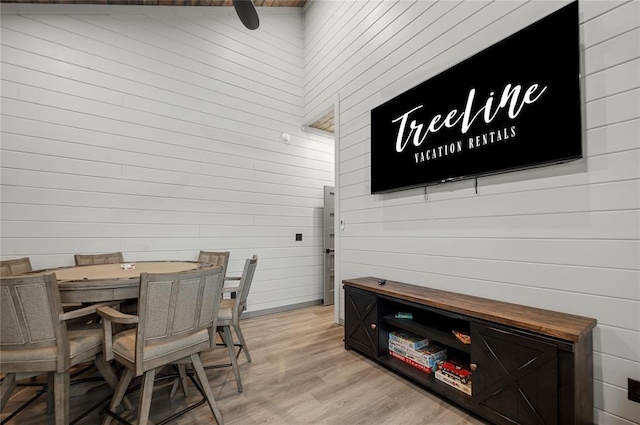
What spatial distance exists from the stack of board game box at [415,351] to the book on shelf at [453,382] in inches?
3.7

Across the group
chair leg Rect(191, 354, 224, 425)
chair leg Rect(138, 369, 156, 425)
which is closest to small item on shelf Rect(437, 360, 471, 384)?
chair leg Rect(191, 354, 224, 425)

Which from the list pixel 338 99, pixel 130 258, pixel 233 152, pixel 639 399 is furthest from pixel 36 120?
pixel 639 399

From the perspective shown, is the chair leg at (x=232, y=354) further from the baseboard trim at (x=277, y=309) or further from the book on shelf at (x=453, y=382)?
the baseboard trim at (x=277, y=309)

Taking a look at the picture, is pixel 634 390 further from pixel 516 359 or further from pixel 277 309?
pixel 277 309

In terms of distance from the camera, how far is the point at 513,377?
164 cm

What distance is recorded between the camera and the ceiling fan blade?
2.46 meters

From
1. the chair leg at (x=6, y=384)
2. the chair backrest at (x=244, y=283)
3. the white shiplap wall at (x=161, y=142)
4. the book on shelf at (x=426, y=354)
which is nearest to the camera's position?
the chair leg at (x=6, y=384)

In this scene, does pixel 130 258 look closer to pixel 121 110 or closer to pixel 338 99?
pixel 121 110

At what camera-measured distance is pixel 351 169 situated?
364 cm

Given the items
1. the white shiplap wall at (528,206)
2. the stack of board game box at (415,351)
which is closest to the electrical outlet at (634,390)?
the white shiplap wall at (528,206)

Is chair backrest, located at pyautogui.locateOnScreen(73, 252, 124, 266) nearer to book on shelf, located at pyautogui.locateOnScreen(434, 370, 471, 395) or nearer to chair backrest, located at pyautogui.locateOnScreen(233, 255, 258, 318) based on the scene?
chair backrest, located at pyautogui.locateOnScreen(233, 255, 258, 318)

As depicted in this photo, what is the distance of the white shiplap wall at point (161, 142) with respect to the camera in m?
2.88

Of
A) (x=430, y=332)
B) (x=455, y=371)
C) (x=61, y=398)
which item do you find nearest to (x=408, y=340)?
(x=430, y=332)

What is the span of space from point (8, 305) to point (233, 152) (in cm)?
295
